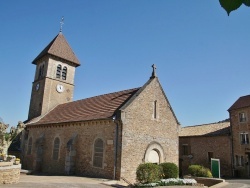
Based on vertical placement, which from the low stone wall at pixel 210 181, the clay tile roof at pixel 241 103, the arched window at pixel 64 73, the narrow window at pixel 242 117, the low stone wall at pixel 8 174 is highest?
the arched window at pixel 64 73

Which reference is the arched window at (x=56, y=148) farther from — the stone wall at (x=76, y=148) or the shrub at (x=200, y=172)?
the shrub at (x=200, y=172)

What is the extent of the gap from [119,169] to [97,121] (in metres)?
4.31

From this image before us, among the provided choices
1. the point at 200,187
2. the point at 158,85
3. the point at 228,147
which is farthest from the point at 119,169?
the point at 228,147

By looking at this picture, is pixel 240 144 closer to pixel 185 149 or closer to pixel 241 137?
pixel 241 137

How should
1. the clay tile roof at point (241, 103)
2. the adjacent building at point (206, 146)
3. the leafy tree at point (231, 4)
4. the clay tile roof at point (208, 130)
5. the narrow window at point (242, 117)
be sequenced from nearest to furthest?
the leafy tree at point (231, 4) → the narrow window at point (242, 117) → the adjacent building at point (206, 146) → the clay tile roof at point (241, 103) → the clay tile roof at point (208, 130)

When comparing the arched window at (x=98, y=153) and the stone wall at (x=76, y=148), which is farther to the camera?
the arched window at (x=98, y=153)

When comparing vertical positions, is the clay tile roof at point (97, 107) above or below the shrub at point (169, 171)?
above

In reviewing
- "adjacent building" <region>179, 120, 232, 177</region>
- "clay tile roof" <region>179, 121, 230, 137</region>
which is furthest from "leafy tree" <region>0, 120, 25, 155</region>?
"clay tile roof" <region>179, 121, 230, 137</region>

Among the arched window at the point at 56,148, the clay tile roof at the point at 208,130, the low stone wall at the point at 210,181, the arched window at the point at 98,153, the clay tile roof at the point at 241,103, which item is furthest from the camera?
the clay tile roof at the point at 208,130

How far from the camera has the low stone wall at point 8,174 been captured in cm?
1369

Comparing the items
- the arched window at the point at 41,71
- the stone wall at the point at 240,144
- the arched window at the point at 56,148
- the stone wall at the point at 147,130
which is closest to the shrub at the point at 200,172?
the stone wall at the point at 147,130

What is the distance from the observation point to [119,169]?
16.5m

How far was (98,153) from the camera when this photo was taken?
60.0 ft

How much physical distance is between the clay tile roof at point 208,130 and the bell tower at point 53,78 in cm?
1838
